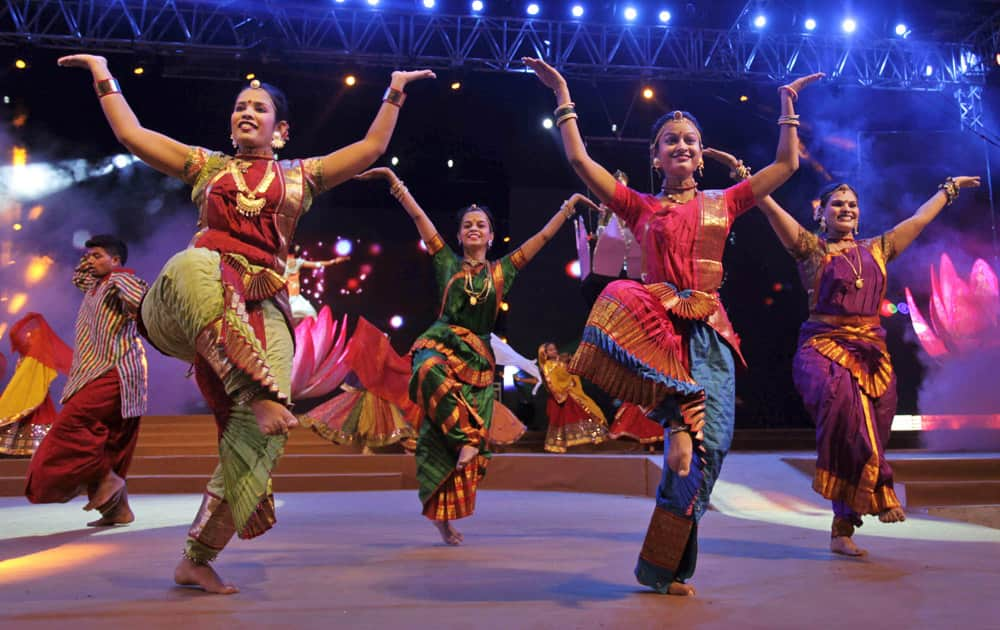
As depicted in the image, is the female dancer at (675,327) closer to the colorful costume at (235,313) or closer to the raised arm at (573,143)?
the raised arm at (573,143)

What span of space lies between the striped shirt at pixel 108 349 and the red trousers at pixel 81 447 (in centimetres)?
5

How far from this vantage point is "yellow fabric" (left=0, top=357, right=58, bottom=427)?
22.4 feet

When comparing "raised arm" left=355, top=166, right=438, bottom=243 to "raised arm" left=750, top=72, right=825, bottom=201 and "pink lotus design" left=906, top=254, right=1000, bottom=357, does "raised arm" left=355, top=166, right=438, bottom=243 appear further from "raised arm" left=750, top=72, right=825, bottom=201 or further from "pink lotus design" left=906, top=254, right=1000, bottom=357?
"pink lotus design" left=906, top=254, right=1000, bottom=357

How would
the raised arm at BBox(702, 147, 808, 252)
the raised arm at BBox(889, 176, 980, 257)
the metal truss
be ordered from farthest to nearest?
the metal truss
the raised arm at BBox(889, 176, 980, 257)
the raised arm at BBox(702, 147, 808, 252)

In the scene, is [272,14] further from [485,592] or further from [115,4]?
[485,592]

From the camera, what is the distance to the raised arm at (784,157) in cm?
273

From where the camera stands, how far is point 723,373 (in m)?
2.57

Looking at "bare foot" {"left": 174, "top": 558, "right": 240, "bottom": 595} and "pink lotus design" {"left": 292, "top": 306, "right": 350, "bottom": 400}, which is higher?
"pink lotus design" {"left": 292, "top": 306, "right": 350, "bottom": 400}

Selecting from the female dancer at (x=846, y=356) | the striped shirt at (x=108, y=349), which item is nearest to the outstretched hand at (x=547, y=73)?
the female dancer at (x=846, y=356)

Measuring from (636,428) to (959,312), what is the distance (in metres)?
4.70

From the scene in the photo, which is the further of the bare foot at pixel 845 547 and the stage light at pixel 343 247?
the stage light at pixel 343 247

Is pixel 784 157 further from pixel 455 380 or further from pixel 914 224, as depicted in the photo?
pixel 455 380

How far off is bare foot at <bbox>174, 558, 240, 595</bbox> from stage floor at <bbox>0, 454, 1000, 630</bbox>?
0.05 m

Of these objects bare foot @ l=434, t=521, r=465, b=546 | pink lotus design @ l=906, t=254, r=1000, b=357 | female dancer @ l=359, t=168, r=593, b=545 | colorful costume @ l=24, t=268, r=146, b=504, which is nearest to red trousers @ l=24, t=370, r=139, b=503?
colorful costume @ l=24, t=268, r=146, b=504
